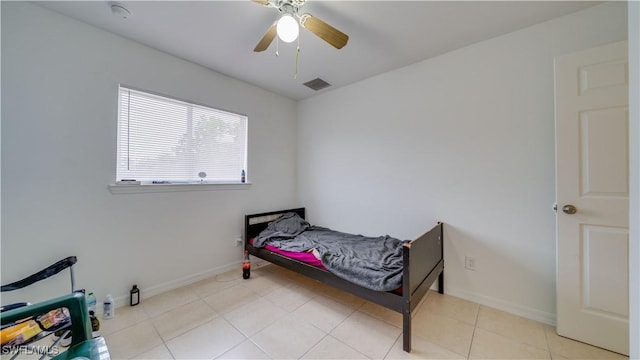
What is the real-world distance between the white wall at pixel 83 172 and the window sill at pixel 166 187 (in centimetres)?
6

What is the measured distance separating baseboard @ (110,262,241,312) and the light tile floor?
73 mm

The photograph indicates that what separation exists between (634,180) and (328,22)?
207 centimetres

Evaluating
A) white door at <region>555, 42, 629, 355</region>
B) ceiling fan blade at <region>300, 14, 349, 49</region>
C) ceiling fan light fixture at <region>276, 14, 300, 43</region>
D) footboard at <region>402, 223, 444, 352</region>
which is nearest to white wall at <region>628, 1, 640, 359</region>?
footboard at <region>402, 223, 444, 352</region>

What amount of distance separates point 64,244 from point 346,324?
2.44 meters

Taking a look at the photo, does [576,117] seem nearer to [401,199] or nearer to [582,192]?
[582,192]

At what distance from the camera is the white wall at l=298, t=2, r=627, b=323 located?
1.96 meters

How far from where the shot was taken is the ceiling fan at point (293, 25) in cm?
154

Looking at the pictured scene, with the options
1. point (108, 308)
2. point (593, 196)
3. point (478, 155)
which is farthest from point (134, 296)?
point (593, 196)

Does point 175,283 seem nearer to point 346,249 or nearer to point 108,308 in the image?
point 108,308

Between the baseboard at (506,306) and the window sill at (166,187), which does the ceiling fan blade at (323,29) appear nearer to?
the window sill at (166,187)

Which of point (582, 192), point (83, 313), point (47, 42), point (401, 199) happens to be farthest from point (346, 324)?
point (47, 42)

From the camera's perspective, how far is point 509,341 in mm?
1731

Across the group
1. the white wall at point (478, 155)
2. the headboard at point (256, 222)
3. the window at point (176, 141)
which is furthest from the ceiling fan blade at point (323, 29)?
the headboard at point (256, 222)

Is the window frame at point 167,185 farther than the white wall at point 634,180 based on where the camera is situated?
Yes
